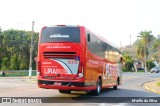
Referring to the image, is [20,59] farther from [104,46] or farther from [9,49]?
[104,46]

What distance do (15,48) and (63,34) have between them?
63708 millimetres

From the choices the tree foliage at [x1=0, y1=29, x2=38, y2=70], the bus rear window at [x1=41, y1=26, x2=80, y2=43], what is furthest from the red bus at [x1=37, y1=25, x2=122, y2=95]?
the tree foliage at [x1=0, y1=29, x2=38, y2=70]

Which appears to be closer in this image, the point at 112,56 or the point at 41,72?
the point at 41,72

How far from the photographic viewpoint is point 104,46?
21.8 meters

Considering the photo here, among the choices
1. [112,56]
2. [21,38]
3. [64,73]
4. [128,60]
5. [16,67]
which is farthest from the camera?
[128,60]

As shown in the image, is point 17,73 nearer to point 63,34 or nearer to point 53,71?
point 53,71

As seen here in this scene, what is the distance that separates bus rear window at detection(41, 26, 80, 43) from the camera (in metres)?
17.4

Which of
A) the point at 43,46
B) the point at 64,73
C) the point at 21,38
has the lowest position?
the point at 64,73

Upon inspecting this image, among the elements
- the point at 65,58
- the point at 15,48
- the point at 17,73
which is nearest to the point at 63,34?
the point at 65,58

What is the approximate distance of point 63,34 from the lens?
57.3 ft

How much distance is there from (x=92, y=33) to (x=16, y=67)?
58.1m

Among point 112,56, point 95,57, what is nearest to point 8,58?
point 112,56

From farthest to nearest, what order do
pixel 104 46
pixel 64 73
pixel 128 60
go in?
pixel 128 60, pixel 104 46, pixel 64 73

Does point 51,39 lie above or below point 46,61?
above
